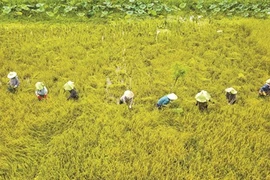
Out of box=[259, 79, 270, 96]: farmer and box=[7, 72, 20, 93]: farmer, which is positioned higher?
box=[259, 79, 270, 96]: farmer

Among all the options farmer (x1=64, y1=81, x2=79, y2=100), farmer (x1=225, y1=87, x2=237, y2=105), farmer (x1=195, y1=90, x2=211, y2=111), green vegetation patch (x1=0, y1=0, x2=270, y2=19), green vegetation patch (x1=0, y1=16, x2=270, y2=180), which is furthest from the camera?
green vegetation patch (x1=0, y1=0, x2=270, y2=19)

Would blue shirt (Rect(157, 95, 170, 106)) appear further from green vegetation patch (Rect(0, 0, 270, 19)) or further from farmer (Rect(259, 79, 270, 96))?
green vegetation patch (Rect(0, 0, 270, 19))

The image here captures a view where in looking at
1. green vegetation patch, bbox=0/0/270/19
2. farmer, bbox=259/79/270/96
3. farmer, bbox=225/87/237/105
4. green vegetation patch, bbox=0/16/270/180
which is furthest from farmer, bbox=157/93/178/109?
green vegetation patch, bbox=0/0/270/19

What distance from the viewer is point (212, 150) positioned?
5.39 m

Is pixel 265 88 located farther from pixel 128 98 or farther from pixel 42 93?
pixel 42 93

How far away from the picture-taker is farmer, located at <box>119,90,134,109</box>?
6.01m

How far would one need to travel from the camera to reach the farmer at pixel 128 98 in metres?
6.01

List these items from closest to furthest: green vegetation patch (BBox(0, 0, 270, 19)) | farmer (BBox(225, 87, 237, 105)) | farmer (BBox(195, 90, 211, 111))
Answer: farmer (BBox(195, 90, 211, 111))
farmer (BBox(225, 87, 237, 105))
green vegetation patch (BBox(0, 0, 270, 19))

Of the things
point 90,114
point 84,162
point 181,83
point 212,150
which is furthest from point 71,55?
point 212,150

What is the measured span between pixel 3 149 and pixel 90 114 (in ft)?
4.90

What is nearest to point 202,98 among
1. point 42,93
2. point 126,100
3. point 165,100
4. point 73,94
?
point 165,100

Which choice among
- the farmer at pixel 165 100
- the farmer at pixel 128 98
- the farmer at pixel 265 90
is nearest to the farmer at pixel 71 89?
the farmer at pixel 128 98

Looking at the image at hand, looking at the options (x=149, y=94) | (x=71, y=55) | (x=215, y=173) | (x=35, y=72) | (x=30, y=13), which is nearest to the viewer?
(x=215, y=173)

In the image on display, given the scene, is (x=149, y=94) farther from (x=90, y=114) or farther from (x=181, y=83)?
(x=90, y=114)
